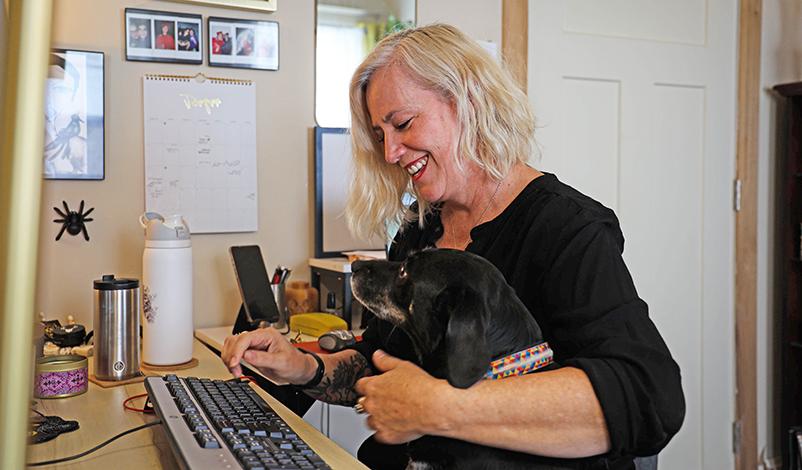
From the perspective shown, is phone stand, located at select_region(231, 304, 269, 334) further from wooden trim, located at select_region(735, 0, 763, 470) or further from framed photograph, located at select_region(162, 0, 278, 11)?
wooden trim, located at select_region(735, 0, 763, 470)

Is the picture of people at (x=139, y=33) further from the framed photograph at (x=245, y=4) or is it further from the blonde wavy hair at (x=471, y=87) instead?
the blonde wavy hair at (x=471, y=87)

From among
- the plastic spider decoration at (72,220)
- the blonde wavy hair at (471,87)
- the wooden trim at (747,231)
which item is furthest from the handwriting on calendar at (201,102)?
the wooden trim at (747,231)

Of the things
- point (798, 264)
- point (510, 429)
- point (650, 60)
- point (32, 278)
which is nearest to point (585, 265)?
point (510, 429)

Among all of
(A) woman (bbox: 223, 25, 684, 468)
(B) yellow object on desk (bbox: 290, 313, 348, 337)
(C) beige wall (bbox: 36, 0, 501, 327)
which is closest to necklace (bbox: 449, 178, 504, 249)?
(A) woman (bbox: 223, 25, 684, 468)

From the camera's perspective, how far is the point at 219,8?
2.28 metres

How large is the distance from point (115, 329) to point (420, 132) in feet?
2.60

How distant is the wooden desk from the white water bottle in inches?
6.3

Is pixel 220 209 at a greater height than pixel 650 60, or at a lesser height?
lesser

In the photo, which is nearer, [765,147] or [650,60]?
[650,60]

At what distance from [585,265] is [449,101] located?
1.53ft

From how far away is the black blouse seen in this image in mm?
1087

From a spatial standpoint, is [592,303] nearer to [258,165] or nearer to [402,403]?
[402,403]

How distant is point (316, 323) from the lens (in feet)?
6.86

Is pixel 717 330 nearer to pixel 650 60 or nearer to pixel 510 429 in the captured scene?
pixel 650 60
